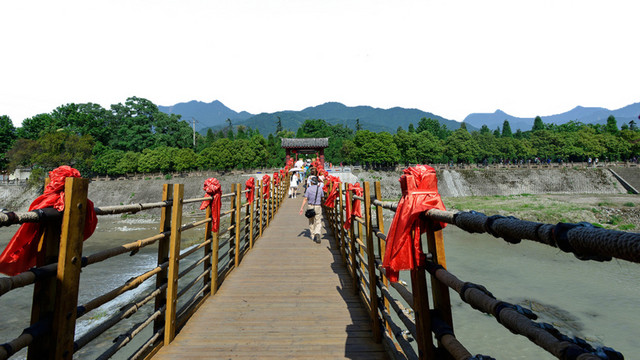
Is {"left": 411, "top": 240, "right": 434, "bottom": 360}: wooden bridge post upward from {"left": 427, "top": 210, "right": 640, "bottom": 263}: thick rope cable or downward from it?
downward

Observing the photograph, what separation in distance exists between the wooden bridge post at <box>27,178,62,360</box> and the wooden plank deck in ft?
4.50

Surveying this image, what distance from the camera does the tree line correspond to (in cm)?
4350

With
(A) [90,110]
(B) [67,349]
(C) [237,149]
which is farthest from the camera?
(A) [90,110]

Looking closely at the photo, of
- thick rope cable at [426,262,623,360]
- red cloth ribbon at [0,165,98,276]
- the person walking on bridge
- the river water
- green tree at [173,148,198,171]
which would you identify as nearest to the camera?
thick rope cable at [426,262,623,360]

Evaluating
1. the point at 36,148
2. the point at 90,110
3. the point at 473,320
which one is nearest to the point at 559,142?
the point at 473,320

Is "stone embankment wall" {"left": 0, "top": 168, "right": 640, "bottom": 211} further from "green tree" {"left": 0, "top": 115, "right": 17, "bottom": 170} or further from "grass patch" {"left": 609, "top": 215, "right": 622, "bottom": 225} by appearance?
"grass patch" {"left": 609, "top": 215, "right": 622, "bottom": 225}

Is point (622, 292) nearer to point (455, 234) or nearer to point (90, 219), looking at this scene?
point (455, 234)

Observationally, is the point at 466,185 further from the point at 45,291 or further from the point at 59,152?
the point at 59,152

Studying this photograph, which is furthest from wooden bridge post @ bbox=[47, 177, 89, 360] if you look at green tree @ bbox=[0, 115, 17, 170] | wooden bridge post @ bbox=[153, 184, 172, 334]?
green tree @ bbox=[0, 115, 17, 170]

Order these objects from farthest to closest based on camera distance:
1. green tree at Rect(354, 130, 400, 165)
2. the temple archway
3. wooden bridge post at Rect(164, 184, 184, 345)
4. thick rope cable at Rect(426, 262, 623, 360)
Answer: green tree at Rect(354, 130, 400, 165)
the temple archway
wooden bridge post at Rect(164, 184, 184, 345)
thick rope cable at Rect(426, 262, 623, 360)

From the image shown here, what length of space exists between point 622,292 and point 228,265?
554 inches

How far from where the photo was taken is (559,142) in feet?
170

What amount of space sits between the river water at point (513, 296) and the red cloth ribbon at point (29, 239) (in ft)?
23.5

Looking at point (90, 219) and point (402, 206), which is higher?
point (402, 206)
